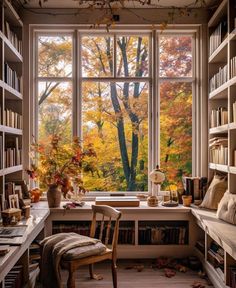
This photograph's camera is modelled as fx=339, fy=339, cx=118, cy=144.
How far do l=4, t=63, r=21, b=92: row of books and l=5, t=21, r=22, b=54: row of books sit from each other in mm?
321

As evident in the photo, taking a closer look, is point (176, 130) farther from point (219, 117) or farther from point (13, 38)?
point (13, 38)

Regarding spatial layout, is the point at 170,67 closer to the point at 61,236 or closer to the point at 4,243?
the point at 61,236

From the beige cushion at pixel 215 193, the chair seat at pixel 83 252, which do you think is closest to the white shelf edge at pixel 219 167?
the beige cushion at pixel 215 193

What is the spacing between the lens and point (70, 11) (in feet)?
15.3

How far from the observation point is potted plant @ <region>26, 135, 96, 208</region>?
4203mm

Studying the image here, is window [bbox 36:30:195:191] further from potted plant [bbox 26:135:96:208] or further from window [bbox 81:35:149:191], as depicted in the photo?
potted plant [bbox 26:135:96:208]

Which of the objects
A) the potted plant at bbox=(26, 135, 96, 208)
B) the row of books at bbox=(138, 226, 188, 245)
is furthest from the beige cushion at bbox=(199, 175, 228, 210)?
the potted plant at bbox=(26, 135, 96, 208)

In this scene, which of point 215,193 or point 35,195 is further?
point 35,195

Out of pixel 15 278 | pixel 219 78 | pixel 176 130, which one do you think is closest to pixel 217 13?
pixel 219 78

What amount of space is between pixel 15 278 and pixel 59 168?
1.53 meters

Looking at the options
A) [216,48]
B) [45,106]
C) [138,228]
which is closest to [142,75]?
[216,48]

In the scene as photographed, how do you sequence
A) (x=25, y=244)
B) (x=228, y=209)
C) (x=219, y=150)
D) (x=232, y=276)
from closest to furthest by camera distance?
(x=25, y=244) < (x=232, y=276) < (x=228, y=209) < (x=219, y=150)

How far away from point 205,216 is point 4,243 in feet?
7.14

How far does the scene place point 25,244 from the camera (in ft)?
9.13
